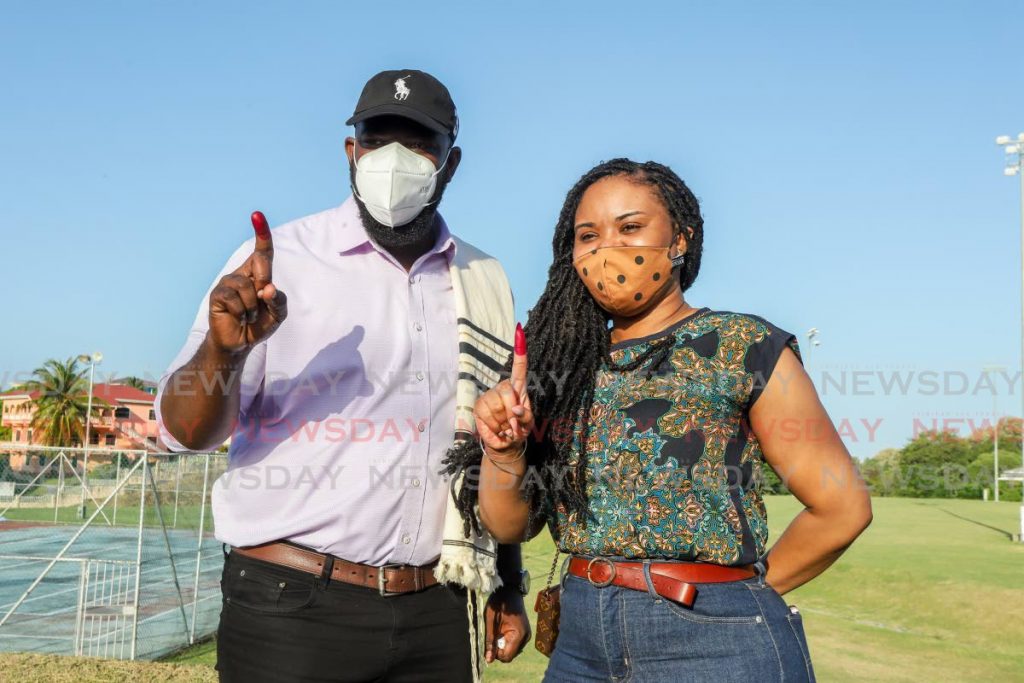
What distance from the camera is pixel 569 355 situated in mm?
2730

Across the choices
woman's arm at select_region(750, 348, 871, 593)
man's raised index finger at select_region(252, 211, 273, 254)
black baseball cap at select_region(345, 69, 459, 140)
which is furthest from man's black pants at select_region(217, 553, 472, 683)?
black baseball cap at select_region(345, 69, 459, 140)

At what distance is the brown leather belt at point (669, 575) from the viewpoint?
2.30 meters

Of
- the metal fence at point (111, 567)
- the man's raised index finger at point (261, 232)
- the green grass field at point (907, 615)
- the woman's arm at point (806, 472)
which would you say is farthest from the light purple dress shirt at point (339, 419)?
the green grass field at point (907, 615)

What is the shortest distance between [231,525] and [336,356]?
0.61 meters

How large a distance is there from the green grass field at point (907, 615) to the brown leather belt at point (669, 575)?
17.9ft

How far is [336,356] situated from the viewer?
118 inches

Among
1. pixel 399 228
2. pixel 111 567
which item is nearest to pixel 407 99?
pixel 399 228

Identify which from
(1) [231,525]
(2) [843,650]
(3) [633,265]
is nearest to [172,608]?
(2) [843,650]

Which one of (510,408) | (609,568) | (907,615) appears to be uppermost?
(510,408)

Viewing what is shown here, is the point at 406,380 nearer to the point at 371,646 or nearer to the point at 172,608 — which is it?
the point at 371,646

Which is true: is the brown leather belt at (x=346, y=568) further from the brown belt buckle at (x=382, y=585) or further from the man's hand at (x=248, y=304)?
the man's hand at (x=248, y=304)

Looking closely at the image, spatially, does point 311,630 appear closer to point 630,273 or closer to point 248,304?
point 248,304

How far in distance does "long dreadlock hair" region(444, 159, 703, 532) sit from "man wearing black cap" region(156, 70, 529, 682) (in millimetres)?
252

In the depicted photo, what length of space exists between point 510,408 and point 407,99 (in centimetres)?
132
